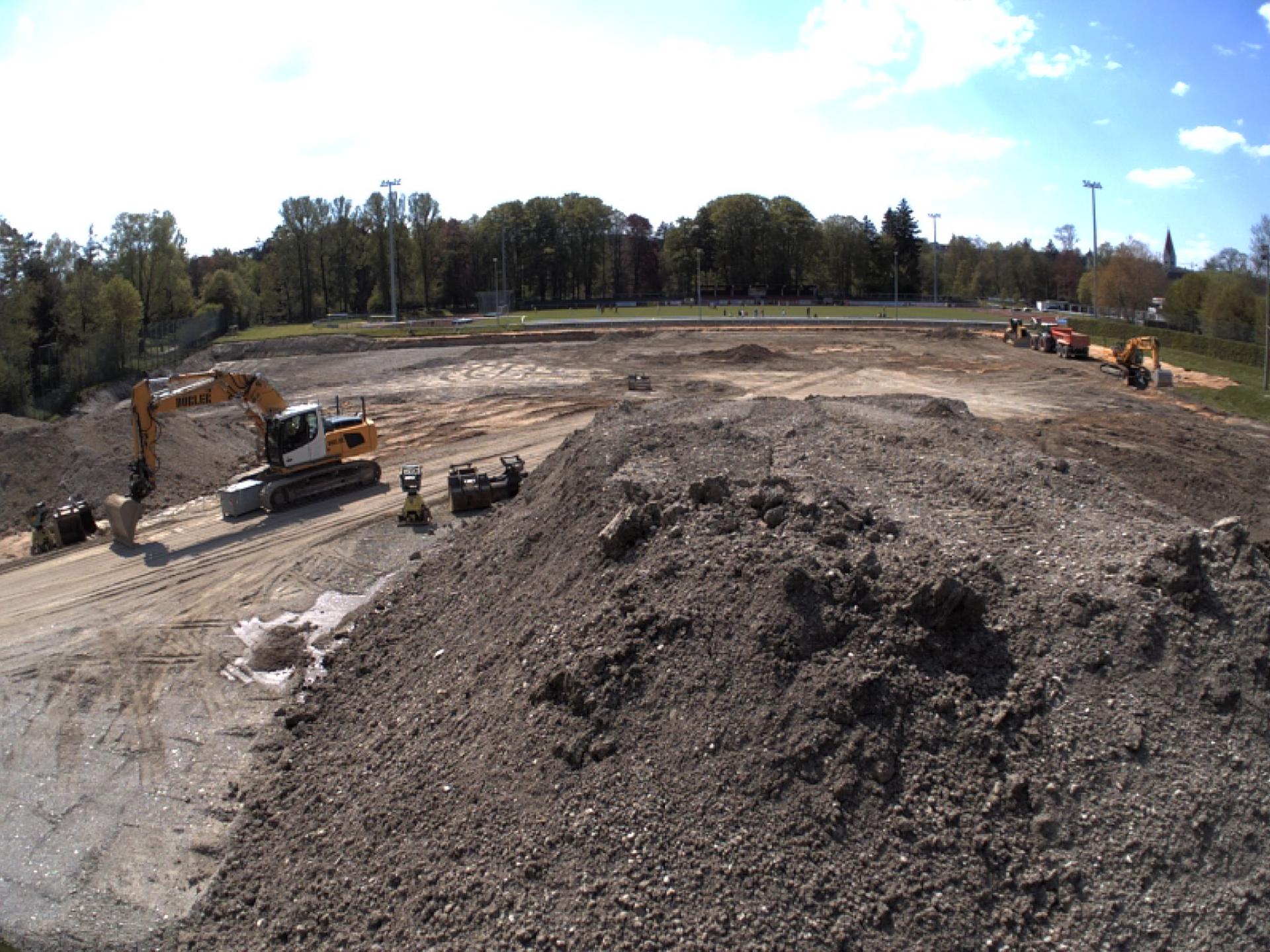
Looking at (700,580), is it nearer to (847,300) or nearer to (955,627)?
(955,627)

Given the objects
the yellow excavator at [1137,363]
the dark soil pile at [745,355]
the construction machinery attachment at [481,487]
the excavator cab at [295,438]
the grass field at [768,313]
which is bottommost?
the construction machinery attachment at [481,487]

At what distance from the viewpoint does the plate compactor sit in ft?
70.8

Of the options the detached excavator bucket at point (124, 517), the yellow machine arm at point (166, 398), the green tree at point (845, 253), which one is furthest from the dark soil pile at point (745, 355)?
the green tree at point (845, 253)

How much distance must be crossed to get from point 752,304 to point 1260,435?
64026 mm

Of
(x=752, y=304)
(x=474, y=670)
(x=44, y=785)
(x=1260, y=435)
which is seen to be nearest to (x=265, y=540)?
(x=44, y=785)

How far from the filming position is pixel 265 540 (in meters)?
21.1

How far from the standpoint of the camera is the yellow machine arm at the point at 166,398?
21.0 m

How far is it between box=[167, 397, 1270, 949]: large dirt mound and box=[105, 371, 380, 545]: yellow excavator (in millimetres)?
10883

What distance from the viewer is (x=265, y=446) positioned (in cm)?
2405

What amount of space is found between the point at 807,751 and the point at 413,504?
48.7ft

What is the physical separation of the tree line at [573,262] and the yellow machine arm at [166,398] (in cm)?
6020

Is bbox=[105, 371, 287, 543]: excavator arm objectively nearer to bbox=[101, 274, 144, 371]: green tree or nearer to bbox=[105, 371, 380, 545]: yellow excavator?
bbox=[105, 371, 380, 545]: yellow excavator

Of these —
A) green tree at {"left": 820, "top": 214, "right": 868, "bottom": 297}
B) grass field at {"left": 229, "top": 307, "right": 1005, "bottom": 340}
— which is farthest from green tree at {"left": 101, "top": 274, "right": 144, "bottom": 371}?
green tree at {"left": 820, "top": 214, "right": 868, "bottom": 297}

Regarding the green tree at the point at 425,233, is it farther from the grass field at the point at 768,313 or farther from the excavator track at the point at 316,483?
the excavator track at the point at 316,483
